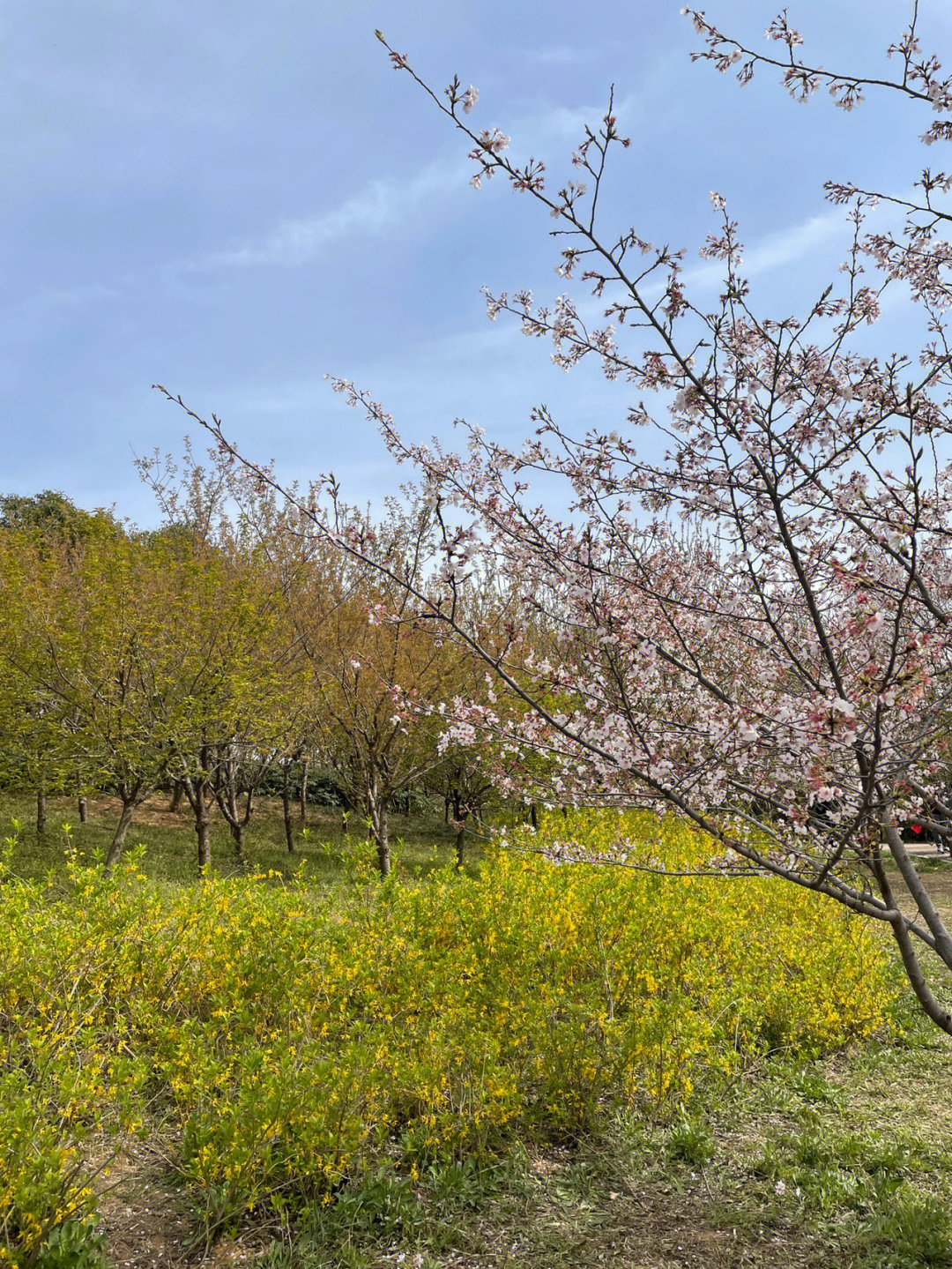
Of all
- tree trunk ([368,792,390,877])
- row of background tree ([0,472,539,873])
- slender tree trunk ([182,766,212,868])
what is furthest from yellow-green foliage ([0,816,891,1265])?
slender tree trunk ([182,766,212,868])

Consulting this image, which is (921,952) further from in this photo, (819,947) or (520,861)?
(520,861)

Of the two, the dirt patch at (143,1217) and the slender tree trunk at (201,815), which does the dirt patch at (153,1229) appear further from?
the slender tree trunk at (201,815)

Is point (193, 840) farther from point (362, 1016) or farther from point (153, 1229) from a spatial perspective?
point (153, 1229)

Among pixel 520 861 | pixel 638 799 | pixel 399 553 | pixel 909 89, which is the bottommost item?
pixel 520 861

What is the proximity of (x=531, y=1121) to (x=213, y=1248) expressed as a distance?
150cm

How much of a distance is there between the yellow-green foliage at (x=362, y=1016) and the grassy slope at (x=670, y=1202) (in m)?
0.17

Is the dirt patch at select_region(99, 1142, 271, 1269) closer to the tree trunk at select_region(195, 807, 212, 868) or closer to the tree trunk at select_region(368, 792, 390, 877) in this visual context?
the tree trunk at select_region(368, 792, 390, 877)

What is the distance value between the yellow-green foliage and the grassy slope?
17 cm

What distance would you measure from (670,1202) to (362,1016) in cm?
183

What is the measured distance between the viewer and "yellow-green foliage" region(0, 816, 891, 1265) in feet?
9.96

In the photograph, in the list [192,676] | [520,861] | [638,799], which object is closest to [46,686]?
[192,676]

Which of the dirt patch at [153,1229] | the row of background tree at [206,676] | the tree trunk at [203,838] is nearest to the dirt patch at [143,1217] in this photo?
the dirt patch at [153,1229]

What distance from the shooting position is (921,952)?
322 inches

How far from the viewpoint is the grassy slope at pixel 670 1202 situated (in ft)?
9.68
